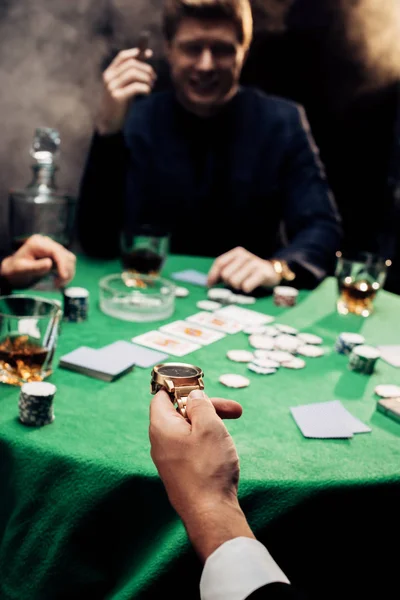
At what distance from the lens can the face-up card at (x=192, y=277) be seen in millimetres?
2029

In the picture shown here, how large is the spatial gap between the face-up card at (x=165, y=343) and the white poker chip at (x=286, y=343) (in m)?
0.21

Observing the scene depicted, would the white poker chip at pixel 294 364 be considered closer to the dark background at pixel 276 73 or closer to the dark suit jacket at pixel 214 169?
the dark suit jacket at pixel 214 169

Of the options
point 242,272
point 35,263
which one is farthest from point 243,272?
point 35,263

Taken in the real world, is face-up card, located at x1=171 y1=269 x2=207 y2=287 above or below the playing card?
below

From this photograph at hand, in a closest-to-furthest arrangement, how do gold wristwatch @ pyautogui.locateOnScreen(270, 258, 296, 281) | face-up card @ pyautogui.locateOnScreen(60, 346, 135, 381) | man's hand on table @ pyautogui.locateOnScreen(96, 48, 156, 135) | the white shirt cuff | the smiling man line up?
the white shirt cuff
face-up card @ pyautogui.locateOnScreen(60, 346, 135, 381)
gold wristwatch @ pyautogui.locateOnScreen(270, 258, 296, 281)
man's hand on table @ pyautogui.locateOnScreen(96, 48, 156, 135)
the smiling man

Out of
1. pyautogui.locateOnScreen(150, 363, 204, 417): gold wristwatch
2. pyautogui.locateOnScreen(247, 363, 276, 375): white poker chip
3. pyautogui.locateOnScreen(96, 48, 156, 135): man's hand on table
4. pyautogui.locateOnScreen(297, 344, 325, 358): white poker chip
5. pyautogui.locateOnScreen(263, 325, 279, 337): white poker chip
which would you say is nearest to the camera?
pyautogui.locateOnScreen(150, 363, 204, 417): gold wristwatch

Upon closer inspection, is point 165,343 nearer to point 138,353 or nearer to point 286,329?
point 138,353

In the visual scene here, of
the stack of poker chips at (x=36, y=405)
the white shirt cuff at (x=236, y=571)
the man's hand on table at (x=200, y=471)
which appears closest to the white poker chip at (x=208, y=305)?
the stack of poker chips at (x=36, y=405)

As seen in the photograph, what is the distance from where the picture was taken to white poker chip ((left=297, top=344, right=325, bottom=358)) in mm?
1444

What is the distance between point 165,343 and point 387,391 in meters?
0.53

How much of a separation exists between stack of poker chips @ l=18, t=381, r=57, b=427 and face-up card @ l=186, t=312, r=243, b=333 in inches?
25.7

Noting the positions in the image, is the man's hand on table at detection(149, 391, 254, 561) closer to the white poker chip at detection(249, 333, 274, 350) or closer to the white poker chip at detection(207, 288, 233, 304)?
the white poker chip at detection(249, 333, 274, 350)

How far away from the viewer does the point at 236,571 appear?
0.71 metres

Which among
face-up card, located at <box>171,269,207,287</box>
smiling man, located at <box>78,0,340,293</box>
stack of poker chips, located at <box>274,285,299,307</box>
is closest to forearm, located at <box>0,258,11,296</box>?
face-up card, located at <box>171,269,207,287</box>
